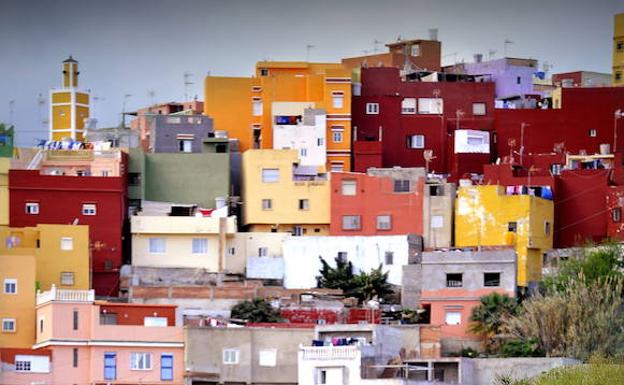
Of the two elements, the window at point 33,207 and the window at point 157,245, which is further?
the window at point 157,245

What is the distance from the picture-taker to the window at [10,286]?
59.1 meters

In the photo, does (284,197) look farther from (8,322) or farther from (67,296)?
(8,322)

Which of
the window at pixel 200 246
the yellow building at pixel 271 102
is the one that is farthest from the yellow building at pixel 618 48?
the window at pixel 200 246

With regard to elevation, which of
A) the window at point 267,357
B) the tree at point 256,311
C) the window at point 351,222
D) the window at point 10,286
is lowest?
the window at point 267,357

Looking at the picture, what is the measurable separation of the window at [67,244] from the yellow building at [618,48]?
31169 millimetres

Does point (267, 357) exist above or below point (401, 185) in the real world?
below

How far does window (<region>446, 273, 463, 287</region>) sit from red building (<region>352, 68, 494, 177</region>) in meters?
11.3

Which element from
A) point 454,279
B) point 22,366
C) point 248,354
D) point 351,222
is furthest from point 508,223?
point 22,366

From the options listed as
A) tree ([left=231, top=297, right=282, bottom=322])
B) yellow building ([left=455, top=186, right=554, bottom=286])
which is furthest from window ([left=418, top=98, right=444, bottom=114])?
tree ([left=231, top=297, right=282, bottom=322])

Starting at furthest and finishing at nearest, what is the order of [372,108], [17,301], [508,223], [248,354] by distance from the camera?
[372,108] < [508,223] < [17,301] < [248,354]

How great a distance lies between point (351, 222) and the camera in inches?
2653

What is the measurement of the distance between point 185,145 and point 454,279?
50.3 ft

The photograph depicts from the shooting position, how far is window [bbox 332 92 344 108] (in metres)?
73.6

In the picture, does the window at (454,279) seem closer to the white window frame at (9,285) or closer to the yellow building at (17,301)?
the yellow building at (17,301)
